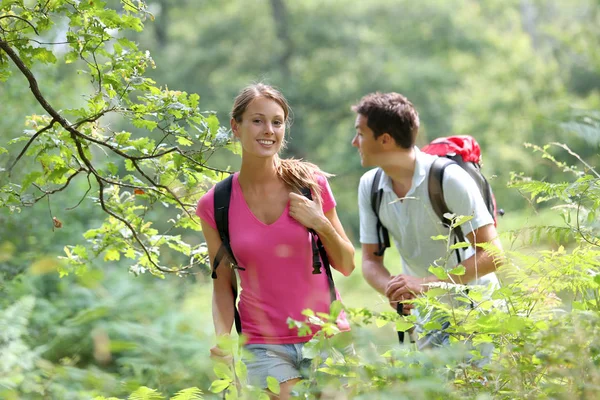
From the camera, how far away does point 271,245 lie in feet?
13.3

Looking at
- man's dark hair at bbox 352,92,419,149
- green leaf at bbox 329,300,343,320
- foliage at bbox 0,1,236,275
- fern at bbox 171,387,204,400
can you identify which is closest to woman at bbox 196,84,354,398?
foliage at bbox 0,1,236,275

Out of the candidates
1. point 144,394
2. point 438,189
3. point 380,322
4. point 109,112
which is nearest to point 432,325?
point 380,322

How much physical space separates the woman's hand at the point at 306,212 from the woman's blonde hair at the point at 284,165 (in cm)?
13

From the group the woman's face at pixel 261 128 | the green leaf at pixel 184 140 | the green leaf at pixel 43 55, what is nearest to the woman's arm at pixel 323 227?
the woman's face at pixel 261 128

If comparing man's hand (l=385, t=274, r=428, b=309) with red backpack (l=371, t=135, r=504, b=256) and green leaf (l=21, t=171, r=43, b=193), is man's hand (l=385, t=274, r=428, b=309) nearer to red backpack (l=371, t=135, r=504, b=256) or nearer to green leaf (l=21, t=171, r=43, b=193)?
red backpack (l=371, t=135, r=504, b=256)

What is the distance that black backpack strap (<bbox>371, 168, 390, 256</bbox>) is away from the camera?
17.0 feet

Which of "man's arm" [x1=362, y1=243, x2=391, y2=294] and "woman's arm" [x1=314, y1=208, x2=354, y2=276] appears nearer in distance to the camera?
"woman's arm" [x1=314, y1=208, x2=354, y2=276]

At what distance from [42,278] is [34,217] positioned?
3.39m

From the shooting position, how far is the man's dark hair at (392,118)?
518cm

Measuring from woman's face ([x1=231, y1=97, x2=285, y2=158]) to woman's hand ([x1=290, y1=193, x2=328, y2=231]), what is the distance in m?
0.29

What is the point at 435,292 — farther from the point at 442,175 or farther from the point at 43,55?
the point at 43,55

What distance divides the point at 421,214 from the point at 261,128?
4.03 feet

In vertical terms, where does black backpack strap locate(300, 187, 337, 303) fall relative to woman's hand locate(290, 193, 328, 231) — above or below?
below

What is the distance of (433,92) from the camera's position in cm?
2975
